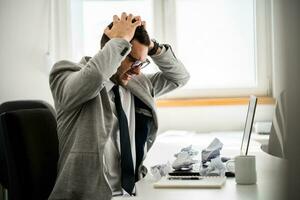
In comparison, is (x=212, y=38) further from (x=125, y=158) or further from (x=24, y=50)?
(x=125, y=158)

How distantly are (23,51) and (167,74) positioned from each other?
6.35ft

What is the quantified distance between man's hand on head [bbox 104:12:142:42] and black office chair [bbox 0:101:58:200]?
40cm

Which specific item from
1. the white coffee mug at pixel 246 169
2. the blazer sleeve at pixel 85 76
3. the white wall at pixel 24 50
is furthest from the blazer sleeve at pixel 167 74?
the white wall at pixel 24 50

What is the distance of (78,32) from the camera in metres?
3.74

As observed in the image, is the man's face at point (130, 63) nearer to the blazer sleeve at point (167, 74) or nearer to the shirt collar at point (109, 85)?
the shirt collar at point (109, 85)

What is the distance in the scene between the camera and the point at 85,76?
1.51 meters

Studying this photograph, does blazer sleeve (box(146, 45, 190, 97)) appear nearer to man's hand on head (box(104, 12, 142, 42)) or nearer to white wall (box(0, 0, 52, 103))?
man's hand on head (box(104, 12, 142, 42))

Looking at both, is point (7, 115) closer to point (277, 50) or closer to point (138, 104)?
point (138, 104)

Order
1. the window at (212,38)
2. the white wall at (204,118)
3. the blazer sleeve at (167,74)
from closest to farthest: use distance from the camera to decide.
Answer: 1. the blazer sleeve at (167,74)
2. the white wall at (204,118)
3. the window at (212,38)

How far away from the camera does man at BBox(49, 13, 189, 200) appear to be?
58.5 inches

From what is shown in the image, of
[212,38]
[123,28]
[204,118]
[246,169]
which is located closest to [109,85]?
[123,28]

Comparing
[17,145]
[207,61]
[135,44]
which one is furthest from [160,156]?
[207,61]

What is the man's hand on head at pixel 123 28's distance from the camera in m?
1.65

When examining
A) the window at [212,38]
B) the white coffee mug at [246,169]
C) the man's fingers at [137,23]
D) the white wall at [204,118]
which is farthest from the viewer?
the window at [212,38]
